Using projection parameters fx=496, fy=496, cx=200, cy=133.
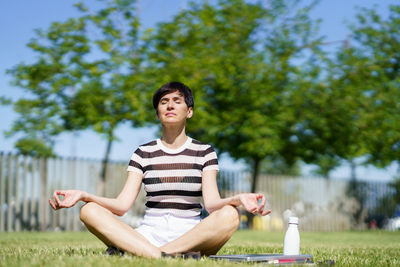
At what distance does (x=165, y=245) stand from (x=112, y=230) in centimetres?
44

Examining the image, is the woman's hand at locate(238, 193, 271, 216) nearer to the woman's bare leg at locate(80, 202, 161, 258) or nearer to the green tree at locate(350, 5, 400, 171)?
the woman's bare leg at locate(80, 202, 161, 258)

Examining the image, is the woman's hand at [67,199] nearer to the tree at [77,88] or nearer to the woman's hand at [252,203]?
the woman's hand at [252,203]

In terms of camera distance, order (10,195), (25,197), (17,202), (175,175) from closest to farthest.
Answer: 1. (175,175)
2. (10,195)
3. (17,202)
4. (25,197)

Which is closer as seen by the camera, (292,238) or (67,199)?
(67,199)

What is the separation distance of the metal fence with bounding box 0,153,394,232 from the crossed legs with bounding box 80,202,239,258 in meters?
5.37

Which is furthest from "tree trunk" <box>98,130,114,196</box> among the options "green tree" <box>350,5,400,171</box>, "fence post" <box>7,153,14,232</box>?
"green tree" <box>350,5,400,171</box>

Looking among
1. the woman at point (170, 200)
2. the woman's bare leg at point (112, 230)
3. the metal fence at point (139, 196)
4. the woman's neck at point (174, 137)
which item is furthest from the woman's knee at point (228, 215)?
the metal fence at point (139, 196)

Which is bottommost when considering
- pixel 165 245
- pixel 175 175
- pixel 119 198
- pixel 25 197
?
pixel 25 197

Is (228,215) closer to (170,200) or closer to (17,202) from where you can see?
(170,200)

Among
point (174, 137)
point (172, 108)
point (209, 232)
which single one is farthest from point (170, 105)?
point (209, 232)

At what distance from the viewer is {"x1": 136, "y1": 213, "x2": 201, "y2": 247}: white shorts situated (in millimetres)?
4168

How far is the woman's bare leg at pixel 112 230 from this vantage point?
3885 millimetres

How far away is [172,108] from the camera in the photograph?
14.3ft

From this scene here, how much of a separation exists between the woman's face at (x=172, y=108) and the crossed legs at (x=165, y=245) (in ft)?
3.00
